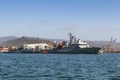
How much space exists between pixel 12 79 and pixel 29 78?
2.43 m

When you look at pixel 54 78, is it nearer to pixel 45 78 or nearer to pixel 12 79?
pixel 45 78

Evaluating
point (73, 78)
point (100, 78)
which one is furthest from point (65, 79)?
point (100, 78)

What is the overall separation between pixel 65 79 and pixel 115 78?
23.0ft

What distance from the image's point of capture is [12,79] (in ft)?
151

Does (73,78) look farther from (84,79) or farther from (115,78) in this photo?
(115,78)

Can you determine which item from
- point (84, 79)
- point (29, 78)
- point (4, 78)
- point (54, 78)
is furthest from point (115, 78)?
point (4, 78)

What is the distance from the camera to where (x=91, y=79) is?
46062 mm

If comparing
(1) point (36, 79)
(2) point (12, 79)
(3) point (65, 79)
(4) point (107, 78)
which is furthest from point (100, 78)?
(2) point (12, 79)

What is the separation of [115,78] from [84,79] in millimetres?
4479

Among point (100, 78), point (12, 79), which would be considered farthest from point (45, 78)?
point (100, 78)

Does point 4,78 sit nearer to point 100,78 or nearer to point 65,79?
point 65,79

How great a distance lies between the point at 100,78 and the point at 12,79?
11975 mm

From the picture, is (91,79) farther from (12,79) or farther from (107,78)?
(12,79)

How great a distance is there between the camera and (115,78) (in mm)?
47219
